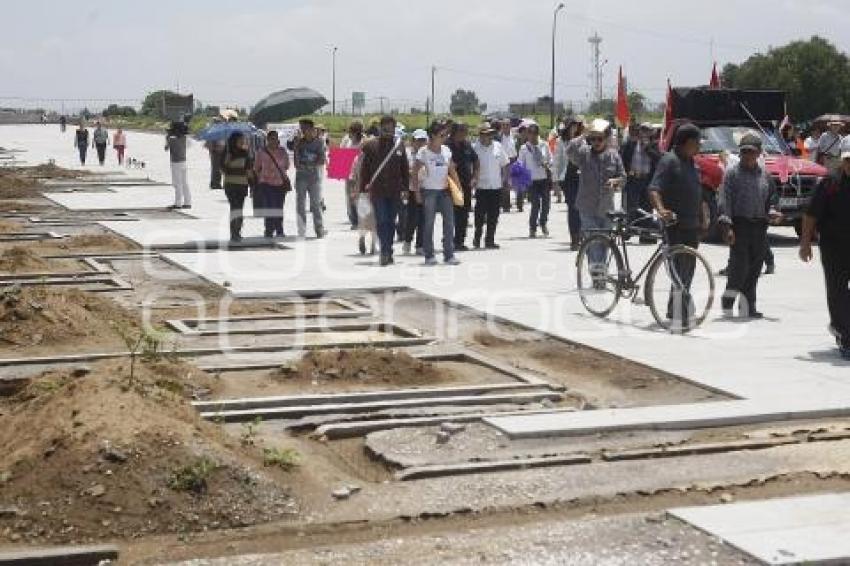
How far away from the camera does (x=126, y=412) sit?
671cm

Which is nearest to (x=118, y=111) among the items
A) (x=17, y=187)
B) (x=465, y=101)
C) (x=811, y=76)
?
(x=465, y=101)

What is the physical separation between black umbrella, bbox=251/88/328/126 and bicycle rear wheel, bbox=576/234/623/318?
3257cm

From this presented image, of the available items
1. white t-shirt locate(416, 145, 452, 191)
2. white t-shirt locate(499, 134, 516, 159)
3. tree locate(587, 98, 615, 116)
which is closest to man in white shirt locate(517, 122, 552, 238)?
white t-shirt locate(499, 134, 516, 159)

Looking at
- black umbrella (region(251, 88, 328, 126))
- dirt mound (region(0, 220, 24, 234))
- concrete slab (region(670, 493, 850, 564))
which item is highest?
black umbrella (region(251, 88, 328, 126))

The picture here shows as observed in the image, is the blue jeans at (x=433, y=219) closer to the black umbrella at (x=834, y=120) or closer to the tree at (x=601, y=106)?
the black umbrella at (x=834, y=120)

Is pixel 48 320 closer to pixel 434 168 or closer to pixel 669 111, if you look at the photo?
pixel 434 168

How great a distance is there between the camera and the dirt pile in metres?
15.3

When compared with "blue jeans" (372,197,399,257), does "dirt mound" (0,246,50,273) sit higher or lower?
lower

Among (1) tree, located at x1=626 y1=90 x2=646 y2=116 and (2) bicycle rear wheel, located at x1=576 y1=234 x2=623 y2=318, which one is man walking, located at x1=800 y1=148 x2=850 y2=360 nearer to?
(2) bicycle rear wheel, located at x1=576 y1=234 x2=623 y2=318

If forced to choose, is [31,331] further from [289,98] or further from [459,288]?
[289,98]

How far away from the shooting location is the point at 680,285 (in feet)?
37.5

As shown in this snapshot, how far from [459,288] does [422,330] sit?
2550mm

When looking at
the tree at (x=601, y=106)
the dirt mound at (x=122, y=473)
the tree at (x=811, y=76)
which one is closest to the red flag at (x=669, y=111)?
the dirt mound at (x=122, y=473)

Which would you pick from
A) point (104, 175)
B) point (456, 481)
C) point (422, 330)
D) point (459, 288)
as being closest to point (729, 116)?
point (459, 288)
